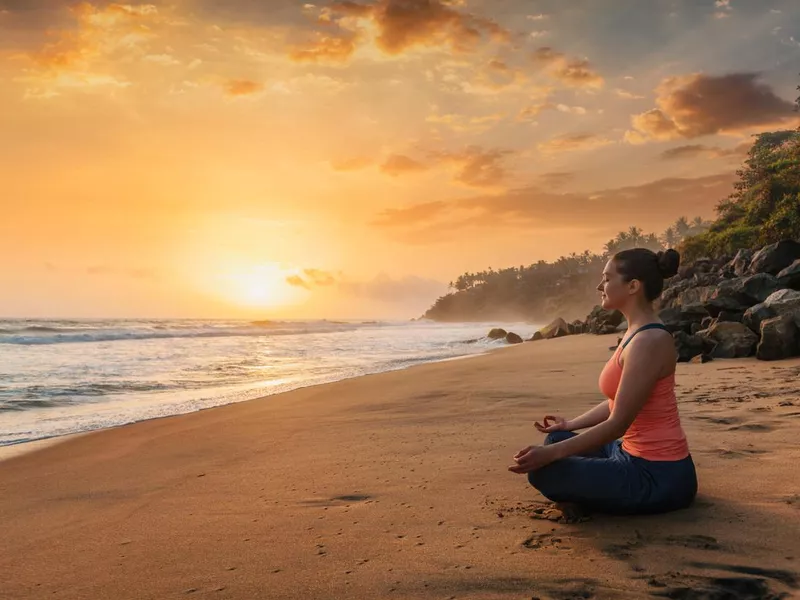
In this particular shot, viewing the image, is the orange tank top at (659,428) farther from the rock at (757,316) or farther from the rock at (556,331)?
the rock at (556,331)

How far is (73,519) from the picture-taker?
4.33 m

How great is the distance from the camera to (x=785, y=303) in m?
11.5

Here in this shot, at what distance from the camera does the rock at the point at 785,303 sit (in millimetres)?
11195

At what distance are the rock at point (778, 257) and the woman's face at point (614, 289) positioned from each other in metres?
16.3

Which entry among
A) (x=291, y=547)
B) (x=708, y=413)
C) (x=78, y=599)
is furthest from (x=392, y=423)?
(x=78, y=599)

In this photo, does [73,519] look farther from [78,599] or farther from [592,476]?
[592,476]

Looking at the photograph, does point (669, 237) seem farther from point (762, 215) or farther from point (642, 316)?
point (642, 316)

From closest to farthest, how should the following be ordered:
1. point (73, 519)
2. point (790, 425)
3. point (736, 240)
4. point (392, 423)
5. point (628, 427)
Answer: point (628, 427)
point (73, 519)
point (790, 425)
point (392, 423)
point (736, 240)

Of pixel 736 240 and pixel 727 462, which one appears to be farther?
pixel 736 240

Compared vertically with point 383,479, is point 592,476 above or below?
above

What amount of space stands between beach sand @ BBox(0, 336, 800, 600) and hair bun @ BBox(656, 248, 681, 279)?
4.60ft

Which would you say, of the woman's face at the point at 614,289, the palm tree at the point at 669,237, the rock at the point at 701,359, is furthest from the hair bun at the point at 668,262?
the palm tree at the point at 669,237

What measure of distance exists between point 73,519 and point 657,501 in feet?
13.4

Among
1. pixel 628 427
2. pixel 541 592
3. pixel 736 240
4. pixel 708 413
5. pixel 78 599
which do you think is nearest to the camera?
pixel 541 592
